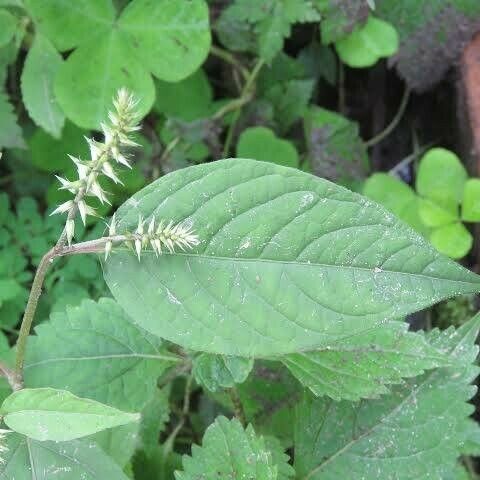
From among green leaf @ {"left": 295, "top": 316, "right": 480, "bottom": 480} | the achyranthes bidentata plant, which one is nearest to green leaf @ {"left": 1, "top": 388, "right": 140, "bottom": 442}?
the achyranthes bidentata plant

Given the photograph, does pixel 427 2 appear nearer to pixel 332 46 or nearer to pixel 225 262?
pixel 332 46

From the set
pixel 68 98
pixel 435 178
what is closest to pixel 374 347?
pixel 435 178

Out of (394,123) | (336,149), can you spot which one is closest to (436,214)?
(336,149)

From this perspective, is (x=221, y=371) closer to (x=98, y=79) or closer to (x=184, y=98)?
(x=98, y=79)

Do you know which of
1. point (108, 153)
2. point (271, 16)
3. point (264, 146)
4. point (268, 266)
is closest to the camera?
point (108, 153)

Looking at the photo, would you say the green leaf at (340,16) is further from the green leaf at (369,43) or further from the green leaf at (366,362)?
the green leaf at (366,362)
